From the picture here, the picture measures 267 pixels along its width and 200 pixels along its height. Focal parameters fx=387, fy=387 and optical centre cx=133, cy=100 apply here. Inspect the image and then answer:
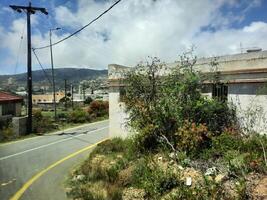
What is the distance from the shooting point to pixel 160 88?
16109 millimetres

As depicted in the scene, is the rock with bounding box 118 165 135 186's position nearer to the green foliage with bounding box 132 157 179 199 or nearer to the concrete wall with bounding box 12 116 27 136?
the green foliage with bounding box 132 157 179 199

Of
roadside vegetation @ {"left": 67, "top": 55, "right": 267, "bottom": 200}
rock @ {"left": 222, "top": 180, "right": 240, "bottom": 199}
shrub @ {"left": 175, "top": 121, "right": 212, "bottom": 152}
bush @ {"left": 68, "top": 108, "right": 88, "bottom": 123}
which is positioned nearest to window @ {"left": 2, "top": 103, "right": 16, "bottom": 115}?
bush @ {"left": 68, "top": 108, "right": 88, "bottom": 123}

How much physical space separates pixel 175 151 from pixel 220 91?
3496mm

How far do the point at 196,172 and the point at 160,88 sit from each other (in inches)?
219

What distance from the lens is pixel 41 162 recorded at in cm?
1678

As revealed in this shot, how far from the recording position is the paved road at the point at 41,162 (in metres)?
11.7

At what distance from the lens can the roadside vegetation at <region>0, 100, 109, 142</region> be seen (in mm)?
27297

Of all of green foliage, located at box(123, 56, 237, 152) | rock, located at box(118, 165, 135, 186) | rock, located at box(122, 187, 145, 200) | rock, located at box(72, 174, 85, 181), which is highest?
green foliage, located at box(123, 56, 237, 152)

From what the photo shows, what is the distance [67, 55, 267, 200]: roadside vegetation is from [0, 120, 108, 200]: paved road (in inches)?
28.2

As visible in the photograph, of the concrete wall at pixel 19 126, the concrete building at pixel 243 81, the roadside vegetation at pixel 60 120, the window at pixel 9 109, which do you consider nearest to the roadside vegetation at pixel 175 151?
the concrete building at pixel 243 81

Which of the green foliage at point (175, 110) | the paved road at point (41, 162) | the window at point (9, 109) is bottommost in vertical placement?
the paved road at point (41, 162)

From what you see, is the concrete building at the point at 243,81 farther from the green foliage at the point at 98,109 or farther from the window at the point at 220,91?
the green foliage at the point at 98,109

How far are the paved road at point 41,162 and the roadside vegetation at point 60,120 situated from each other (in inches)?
105

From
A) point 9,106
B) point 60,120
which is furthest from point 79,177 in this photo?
point 9,106
